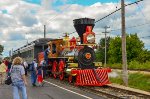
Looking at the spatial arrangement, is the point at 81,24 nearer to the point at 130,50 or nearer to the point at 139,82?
the point at 139,82

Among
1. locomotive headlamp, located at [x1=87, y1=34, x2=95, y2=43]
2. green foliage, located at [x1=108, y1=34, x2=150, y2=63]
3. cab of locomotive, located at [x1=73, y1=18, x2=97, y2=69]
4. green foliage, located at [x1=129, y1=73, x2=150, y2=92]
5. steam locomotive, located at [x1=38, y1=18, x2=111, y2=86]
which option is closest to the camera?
green foliage, located at [x1=129, y1=73, x2=150, y2=92]

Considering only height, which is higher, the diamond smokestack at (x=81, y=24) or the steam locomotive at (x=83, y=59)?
the diamond smokestack at (x=81, y=24)

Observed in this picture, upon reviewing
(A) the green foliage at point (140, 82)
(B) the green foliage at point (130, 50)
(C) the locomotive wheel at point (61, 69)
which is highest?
(B) the green foliage at point (130, 50)

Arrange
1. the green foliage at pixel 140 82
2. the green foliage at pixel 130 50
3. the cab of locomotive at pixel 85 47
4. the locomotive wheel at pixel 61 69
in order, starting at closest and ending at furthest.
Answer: the green foliage at pixel 140 82, the cab of locomotive at pixel 85 47, the locomotive wheel at pixel 61 69, the green foliage at pixel 130 50

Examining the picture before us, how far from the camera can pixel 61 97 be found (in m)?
17.7

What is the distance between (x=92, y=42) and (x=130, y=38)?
85081mm

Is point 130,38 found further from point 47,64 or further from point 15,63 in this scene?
point 15,63

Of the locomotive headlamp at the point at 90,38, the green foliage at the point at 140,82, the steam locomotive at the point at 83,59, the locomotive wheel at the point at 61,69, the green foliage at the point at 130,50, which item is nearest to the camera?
the green foliage at the point at 140,82

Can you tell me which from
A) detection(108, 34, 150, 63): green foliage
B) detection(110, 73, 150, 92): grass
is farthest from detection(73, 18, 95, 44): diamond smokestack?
detection(108, 34, 150, 63): green foliage

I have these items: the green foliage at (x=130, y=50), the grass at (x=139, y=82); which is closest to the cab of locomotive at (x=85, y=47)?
the grass at (x=139, y=82)

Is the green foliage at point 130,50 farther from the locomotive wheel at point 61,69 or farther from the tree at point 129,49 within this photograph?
the locomotive wheel at point 61,69

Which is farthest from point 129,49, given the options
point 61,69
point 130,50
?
point 61,69

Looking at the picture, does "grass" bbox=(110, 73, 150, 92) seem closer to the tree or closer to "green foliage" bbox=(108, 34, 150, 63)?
"green foliage" bbox=(108, 34, 150, 63)

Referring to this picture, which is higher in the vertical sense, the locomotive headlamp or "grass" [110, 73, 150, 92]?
the locomotive headlamp
